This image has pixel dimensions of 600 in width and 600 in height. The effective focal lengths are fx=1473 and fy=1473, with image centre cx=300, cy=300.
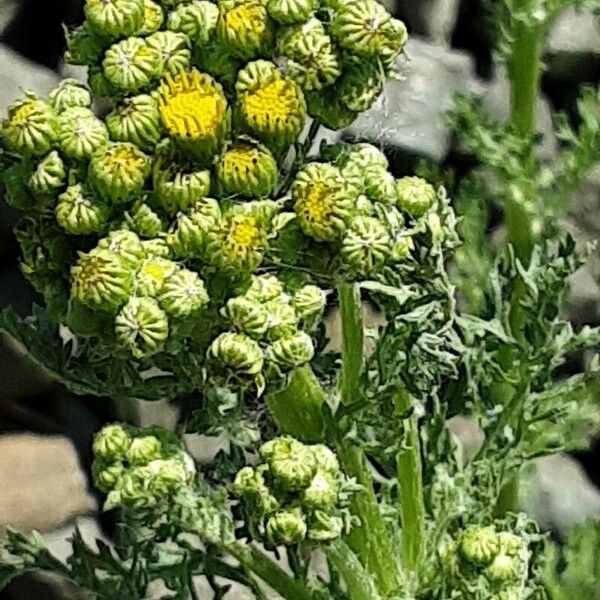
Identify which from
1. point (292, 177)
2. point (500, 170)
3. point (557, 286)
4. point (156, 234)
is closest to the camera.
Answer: point (156, 234)

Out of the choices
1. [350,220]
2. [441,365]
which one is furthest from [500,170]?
[350,220]

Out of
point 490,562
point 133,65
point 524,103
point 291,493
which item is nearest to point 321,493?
point 291,493

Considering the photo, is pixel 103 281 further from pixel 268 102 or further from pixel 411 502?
pixel 411 502

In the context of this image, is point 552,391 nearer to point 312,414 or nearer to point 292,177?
point 312,414

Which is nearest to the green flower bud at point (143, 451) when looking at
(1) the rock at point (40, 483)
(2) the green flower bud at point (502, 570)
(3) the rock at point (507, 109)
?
(2) the green flower bud at point (502, 570)

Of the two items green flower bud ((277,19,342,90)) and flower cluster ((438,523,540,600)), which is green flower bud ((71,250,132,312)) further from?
flower cluster ((438,523,540,600))

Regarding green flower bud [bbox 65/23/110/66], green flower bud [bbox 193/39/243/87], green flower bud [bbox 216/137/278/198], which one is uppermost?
green flower bud [bbox 193/39/243/87]

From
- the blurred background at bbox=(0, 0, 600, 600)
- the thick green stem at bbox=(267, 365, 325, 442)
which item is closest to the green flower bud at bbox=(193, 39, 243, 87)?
the thick green stem at bbox=(267, 365, 325, 442)
